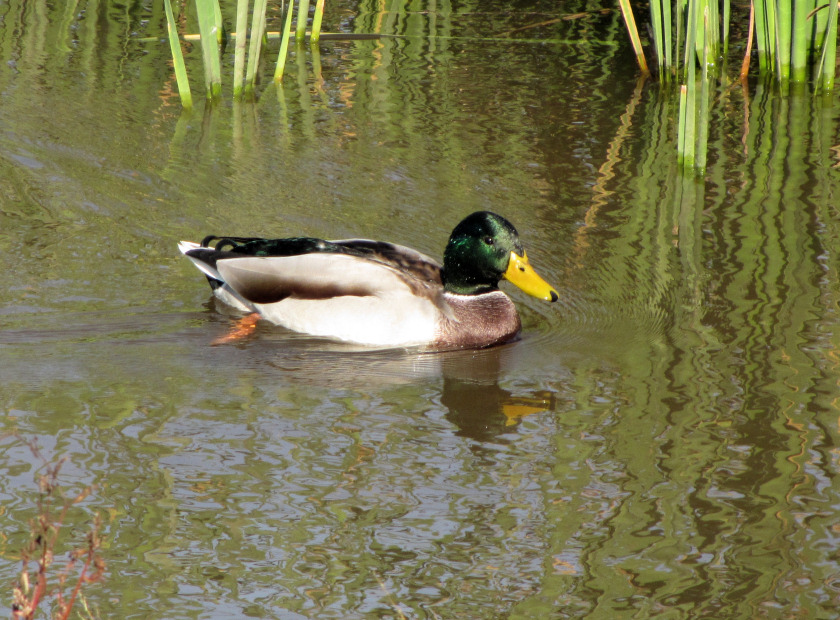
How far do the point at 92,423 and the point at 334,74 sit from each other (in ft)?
21.7

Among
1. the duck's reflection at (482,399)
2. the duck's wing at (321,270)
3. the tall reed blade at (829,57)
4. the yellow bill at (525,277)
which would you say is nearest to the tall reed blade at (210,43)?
the duck's wing at (321,270)

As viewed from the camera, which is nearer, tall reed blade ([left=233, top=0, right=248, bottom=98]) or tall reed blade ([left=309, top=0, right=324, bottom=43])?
tall reed blade ([left=233, top=0, right=248, bottom=98])

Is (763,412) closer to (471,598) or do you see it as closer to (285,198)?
(471,598)

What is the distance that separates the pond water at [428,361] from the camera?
390 cm

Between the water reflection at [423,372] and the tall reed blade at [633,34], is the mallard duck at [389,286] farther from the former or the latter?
the tall reed blade at [633,34]

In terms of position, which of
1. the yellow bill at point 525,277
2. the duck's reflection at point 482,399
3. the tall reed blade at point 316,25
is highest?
the tall reed blade at point 316,25

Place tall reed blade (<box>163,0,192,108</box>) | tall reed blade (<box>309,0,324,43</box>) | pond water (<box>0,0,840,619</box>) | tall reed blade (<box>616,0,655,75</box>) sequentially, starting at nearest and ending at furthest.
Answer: pond water (<box>0,0,840,619</box>) → tall reed blade (<box>163,0,192,108</box>) → tall reed blade (<box>616,0,655,75</box>) → tall reed blade (<box>309,0,324,43</box>)

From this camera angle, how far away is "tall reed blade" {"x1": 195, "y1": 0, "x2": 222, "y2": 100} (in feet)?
28.4

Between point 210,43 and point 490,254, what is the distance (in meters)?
3.78

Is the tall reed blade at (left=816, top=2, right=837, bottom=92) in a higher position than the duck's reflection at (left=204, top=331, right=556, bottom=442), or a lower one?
higher

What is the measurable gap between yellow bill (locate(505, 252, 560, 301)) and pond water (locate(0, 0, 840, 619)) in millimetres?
302

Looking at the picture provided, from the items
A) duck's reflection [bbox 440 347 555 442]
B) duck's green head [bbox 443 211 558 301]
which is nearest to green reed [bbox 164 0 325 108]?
duck's green head [bbox 443 211 558 301]

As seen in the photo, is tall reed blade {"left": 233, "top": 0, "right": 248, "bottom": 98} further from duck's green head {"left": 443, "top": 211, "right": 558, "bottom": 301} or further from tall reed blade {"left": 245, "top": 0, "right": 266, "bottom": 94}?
duck's green head {"left": 443, "top": 211, "right": 558, "bottom": 301}

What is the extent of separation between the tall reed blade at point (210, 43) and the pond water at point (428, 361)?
187mm
